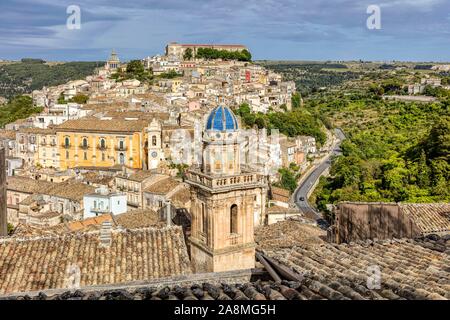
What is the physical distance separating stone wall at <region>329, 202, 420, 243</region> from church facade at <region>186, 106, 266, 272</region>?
5.23 metres

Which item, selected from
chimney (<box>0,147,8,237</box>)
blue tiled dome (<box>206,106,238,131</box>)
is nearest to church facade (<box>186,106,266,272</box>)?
blue tiled dome (<box>206,106,238,131</box>)

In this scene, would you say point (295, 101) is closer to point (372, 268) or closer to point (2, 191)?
point (2, 191)

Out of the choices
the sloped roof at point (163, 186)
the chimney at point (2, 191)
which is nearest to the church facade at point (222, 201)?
the chimney at point (2, 191)

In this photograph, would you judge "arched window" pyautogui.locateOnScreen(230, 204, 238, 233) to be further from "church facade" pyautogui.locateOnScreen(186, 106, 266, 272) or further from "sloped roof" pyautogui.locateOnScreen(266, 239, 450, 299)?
"sloped roof" pyautogui.locateOnScreen(266, 239, 450, 299)

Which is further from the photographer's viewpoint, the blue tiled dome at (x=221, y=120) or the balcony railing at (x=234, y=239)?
Result: the blue tiled dome at (x=221, y=120)

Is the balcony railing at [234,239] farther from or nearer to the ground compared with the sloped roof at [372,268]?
nearer to the ground

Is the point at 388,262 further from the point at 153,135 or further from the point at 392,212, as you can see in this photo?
the point at 153,135

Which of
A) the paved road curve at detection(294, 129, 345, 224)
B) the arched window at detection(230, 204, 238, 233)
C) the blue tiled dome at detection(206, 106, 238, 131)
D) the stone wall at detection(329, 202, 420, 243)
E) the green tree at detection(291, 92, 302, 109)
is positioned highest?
the green tree at detection(291, 92, 302, 109)

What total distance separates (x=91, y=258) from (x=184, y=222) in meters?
9.84

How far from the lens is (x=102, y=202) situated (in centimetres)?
2811

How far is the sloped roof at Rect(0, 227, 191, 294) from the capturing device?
9.88 meters

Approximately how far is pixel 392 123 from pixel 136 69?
39127 mm

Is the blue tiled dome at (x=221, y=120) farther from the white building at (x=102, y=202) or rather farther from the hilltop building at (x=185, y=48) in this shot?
the hilltop building at (x=185, y=48)

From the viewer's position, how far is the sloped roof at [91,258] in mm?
9883
